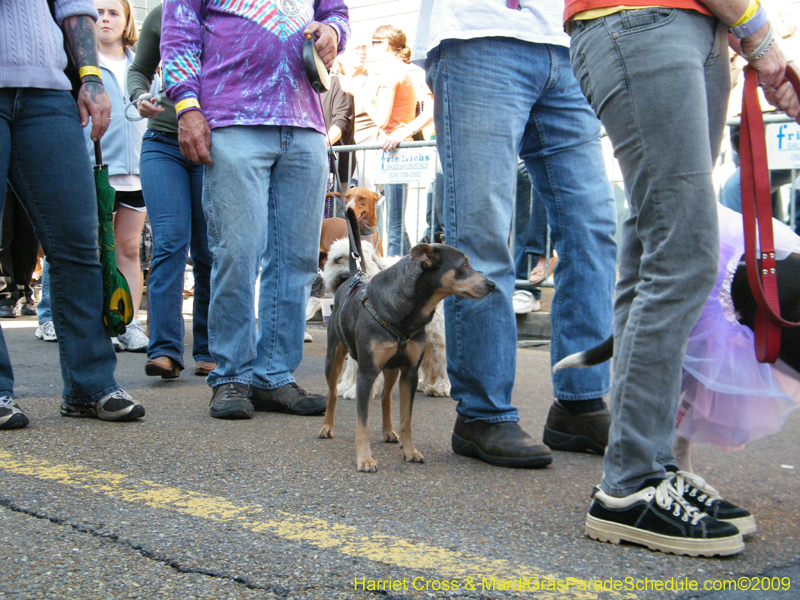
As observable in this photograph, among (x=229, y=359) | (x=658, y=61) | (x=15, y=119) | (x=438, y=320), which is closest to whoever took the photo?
(x=658, y=61)

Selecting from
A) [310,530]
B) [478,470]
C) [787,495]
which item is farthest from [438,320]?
[310,530]

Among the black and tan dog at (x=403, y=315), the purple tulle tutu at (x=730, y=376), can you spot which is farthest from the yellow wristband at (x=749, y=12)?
the black and tan dog at (x=403, y=315)

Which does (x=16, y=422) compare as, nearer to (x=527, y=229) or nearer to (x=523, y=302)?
(x=523, y=302)

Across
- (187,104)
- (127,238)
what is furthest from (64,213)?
(127,238)

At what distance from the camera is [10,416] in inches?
126

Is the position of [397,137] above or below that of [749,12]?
below

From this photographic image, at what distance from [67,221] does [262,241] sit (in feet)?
2.91

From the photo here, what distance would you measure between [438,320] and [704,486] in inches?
105

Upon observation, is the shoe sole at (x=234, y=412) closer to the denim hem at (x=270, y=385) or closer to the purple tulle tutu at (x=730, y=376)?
the denim hem at (x=270, y=385)

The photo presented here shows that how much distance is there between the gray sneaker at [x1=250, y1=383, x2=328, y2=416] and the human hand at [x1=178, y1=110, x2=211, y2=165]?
114 centimetres

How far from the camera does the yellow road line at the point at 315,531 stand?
6.11 ft

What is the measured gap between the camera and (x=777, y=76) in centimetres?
217

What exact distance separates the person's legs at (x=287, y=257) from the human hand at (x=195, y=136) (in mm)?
366

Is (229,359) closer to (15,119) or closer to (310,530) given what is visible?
(15,119)
